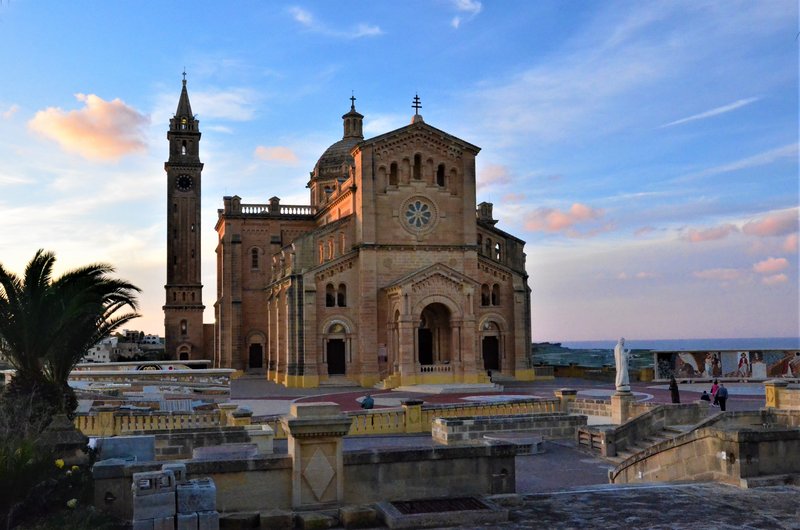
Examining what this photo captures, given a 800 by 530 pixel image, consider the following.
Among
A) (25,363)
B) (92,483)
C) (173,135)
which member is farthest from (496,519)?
(173,135)

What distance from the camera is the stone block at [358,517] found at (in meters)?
10.5

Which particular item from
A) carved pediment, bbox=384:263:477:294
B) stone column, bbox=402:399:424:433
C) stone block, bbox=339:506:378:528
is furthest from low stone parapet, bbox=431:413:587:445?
carved pediment, bbox=384:263:477:294

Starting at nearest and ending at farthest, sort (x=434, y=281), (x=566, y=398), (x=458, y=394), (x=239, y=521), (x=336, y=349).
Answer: (x=239, y=521)
(x=566, y=398)
(x=458, y=394)
(x=434, y=281)
(x=336, y=349)

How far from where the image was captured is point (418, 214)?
4875 centimetres

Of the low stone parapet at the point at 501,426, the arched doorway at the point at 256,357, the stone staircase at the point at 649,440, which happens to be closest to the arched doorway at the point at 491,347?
the arched doorway at the point at 256,357

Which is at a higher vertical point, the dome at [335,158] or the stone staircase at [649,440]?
the dome at [335,158]

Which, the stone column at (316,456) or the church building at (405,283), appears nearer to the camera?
the stone column at (316,456)

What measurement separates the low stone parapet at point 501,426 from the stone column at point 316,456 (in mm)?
11333

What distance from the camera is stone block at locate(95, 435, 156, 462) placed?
12.4 m

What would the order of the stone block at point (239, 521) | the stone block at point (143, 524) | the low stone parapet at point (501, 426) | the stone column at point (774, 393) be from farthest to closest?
the stone column at point (774, 393), the low stone parapet at point (501, 426), the stone block at point (239, 521), the stone block at point (143, 524)

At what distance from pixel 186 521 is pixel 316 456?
7.80 feet

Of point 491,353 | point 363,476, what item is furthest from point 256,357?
point 363,476

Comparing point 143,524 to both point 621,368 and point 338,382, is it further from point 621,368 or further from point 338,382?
point 338,382

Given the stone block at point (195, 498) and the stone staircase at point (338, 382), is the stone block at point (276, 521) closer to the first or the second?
the stone block at point (195, 498)
